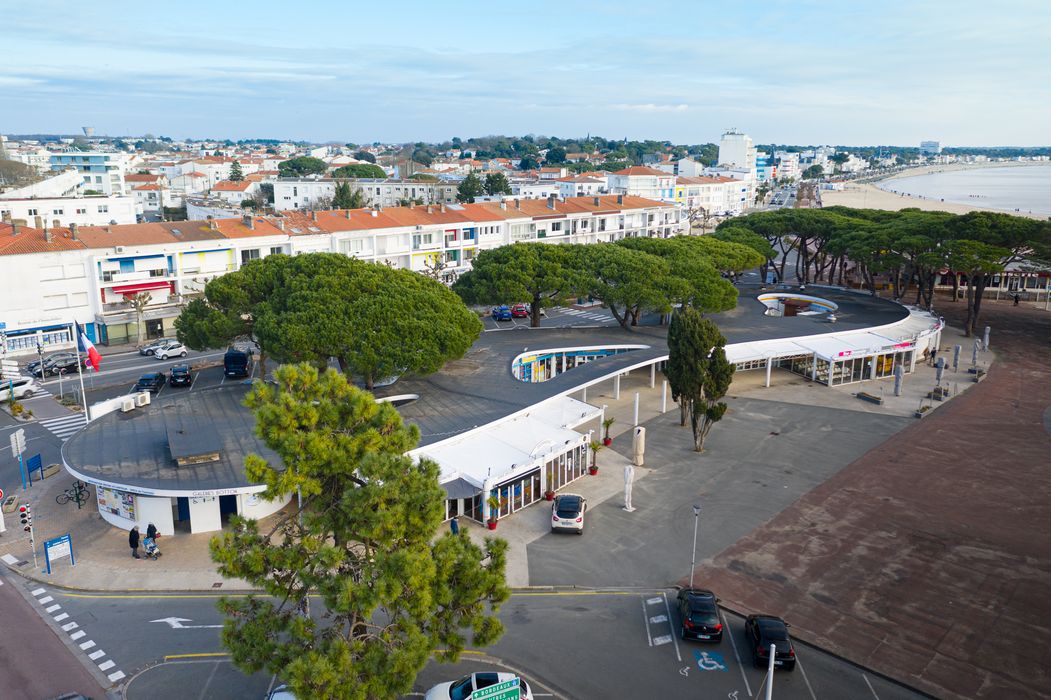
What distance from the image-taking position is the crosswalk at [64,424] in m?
39.4

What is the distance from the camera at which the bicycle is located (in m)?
31.0

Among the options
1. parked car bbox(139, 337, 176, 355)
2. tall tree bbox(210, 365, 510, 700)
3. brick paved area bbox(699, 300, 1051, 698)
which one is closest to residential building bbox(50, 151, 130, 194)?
parked car bbox(139, 337, 176, 355)

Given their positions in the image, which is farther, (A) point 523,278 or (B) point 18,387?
(A) point 523,278

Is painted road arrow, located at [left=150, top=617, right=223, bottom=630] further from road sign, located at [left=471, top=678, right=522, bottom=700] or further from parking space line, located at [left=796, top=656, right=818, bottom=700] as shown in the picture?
parking space line, located at [left=796, top=656, right=818, bottom=700]

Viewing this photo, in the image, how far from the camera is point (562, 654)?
21.6m

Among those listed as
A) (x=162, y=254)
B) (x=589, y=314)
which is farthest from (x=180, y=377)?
(x=589, y=314)

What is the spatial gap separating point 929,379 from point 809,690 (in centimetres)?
3736

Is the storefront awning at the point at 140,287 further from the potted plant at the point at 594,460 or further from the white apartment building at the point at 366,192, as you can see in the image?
the white apartment building at the point at 366,192

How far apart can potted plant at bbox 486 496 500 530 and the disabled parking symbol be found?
997cm

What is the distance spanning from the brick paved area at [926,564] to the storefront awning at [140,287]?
52.7 m

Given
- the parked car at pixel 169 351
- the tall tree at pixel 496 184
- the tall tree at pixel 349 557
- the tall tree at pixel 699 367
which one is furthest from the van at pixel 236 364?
the tall tree at pixel 496 184

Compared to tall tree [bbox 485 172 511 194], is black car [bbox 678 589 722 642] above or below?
below

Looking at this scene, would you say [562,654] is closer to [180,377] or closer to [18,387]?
[180,377]

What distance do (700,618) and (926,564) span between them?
407 inches
